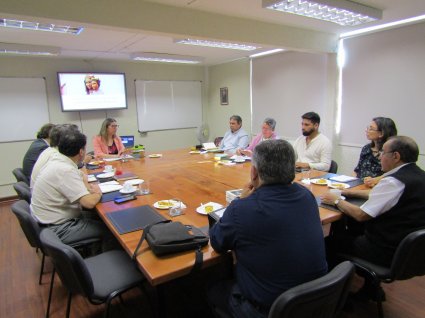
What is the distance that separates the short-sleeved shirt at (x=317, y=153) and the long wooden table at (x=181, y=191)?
0.46m

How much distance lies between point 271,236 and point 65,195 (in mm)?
1579

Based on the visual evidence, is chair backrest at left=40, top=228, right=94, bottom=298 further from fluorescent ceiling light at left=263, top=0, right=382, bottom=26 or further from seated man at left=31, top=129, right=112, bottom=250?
fluorescent ceiling light at left=263, top=0, right=382, bottom=26

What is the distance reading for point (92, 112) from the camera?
5758mm

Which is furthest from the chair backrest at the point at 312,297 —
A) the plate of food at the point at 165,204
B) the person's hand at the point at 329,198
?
the plate of food at the point at 165,204

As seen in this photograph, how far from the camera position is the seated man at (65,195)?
2066 mm

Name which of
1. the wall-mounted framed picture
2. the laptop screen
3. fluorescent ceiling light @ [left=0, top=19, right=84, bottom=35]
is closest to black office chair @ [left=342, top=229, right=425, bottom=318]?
fluorescent ceiling light @ [left=0, top=19, right=84, bottom=35]

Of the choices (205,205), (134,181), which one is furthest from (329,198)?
(134,181)

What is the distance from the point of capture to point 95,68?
566cm

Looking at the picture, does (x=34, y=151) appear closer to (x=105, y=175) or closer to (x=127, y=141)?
(x=105, y=175)

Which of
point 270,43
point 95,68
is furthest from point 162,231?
point 95,68

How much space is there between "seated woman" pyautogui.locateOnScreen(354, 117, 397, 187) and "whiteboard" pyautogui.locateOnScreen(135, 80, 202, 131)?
4525mm

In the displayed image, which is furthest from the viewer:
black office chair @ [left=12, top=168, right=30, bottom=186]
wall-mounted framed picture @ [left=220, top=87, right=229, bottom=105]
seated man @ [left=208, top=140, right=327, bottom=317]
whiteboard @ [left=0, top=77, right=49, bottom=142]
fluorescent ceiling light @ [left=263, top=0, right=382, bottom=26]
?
wall-mounted framed picture @ [left=220, top=87, right=229, bottom=105]

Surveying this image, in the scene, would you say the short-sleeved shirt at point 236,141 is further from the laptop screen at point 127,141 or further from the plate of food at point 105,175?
the plate of food at point 105,175

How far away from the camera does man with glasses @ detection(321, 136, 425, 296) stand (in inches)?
64.7
